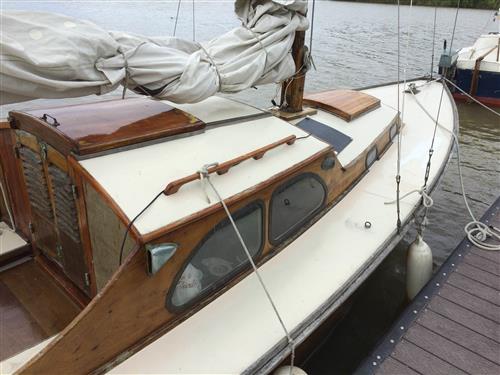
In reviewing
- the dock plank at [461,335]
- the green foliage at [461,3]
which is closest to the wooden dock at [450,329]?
the dock plank at [461,335]

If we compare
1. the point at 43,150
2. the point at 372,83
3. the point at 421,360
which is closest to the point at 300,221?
the point at 421,360

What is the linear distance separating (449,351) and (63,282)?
3287 mm

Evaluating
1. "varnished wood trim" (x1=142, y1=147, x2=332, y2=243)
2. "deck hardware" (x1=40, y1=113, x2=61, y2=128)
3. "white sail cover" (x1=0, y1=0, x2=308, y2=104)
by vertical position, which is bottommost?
"varnished wood trim" (x1=142, y1=147, x2=332, y2=243)

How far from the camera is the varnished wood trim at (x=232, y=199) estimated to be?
2.52 meters

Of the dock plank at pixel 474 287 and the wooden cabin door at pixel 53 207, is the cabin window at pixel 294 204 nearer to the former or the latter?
the wooden cabin door at pixel 53 207

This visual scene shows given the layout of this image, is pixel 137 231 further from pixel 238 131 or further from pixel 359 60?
pixel 359 60

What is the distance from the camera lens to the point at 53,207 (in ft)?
11.0

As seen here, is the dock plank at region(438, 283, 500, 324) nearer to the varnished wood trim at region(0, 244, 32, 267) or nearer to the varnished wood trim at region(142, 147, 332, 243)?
the varnished wood trim at region(142, 147, 332, 243)

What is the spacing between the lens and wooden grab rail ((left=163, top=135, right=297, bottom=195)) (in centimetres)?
275

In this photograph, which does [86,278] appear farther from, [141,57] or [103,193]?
[141,57]

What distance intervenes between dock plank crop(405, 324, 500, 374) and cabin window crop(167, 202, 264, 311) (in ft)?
5.40

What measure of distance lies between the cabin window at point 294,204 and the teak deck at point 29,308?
173 centimetres

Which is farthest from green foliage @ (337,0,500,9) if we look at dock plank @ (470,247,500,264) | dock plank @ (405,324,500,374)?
dock plank @ (405,324,500,374)

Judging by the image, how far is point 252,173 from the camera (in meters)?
3.34
